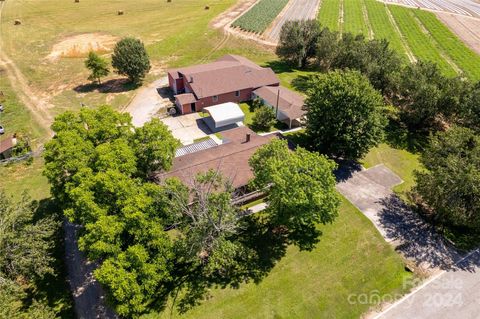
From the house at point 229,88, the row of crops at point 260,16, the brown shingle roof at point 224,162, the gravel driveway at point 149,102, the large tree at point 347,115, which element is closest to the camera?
the brown shingle roof at point 224,162

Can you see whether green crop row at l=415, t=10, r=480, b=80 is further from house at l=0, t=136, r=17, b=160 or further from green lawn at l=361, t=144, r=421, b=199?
house at l=0, t=136, r=17, b=160

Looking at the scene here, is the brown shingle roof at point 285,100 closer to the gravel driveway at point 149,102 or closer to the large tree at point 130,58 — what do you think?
the gravel driveway at point 149,102

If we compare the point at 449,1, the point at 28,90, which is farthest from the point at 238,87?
the point at 449,1

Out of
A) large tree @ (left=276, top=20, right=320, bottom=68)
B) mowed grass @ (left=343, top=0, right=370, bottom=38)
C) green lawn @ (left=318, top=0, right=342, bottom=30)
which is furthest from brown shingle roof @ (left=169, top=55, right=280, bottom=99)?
green lawn @ (left=318, top=0, right=342, bottom=30)

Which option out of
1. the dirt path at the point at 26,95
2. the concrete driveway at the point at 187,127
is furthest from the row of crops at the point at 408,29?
the dirt path at the point at 26,95

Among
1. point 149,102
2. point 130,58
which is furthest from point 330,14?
point 149,102

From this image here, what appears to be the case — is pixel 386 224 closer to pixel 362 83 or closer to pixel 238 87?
pixel 362 83

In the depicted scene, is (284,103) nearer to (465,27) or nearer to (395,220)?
(395,220)
